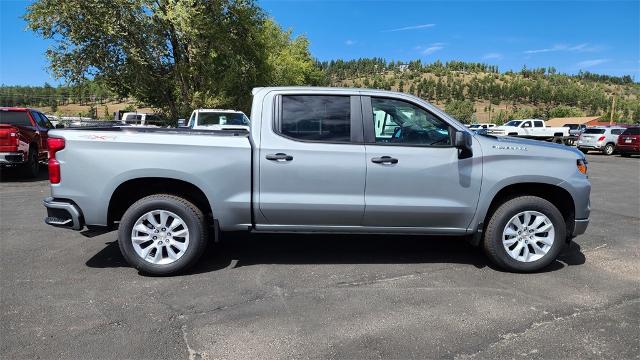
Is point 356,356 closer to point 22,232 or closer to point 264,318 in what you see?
point 264,318

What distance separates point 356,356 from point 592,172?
52.1 ft

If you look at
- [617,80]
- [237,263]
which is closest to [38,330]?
[237,263]

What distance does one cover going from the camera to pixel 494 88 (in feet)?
359

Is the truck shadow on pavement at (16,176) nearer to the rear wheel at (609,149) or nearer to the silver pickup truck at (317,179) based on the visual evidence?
the silver pickup truck at (317,179)

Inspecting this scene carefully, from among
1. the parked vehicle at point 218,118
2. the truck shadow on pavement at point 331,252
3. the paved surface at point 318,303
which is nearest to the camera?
the paved surface at point 318,303

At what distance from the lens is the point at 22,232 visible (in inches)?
258

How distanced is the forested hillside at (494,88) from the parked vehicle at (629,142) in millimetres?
51161

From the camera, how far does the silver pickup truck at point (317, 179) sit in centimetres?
464

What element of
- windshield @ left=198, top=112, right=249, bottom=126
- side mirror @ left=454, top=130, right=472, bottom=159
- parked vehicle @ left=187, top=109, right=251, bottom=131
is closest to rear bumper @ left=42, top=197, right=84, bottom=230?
side mirror @ left=454, top=130, right=472, bottom=159

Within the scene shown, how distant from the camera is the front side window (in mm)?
4887

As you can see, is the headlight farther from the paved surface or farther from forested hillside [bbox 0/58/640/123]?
forested hillside [bbox 0/58/640/123]

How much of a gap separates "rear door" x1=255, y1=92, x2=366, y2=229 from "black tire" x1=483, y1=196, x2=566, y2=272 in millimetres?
1399

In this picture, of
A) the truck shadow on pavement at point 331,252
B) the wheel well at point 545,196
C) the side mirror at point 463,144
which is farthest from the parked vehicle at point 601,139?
the side mirror at point 463,144

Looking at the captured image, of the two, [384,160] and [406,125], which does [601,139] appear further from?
[384,160]
